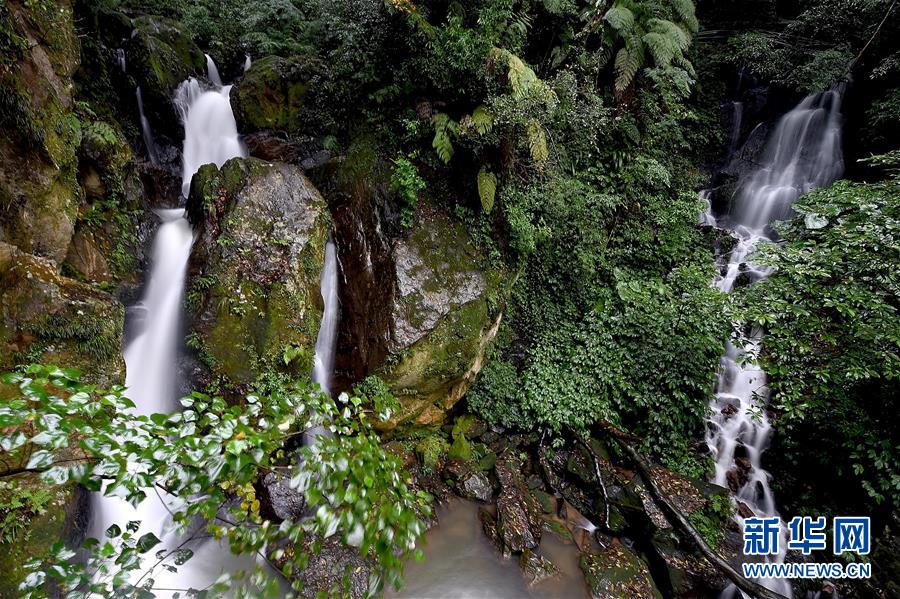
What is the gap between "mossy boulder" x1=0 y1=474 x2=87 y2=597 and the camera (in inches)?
117

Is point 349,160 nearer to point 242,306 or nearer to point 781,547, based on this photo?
point 242,306

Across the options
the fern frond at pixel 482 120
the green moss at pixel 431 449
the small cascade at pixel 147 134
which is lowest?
the green moss at pixel 431 449

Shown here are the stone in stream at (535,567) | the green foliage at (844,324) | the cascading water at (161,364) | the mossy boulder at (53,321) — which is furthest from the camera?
the stone in stream at (535,567)

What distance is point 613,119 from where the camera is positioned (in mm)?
7855

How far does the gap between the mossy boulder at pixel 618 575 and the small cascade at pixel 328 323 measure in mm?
4074

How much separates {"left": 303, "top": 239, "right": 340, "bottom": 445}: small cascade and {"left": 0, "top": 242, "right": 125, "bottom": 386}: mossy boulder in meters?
2.31

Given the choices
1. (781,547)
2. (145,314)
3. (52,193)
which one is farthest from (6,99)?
(781,547)

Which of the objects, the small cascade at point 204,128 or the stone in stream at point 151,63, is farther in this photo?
the small cascade at point 204,128

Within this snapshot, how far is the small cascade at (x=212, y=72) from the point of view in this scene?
27.5 feet

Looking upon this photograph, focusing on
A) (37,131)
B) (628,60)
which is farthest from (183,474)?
(628,60)

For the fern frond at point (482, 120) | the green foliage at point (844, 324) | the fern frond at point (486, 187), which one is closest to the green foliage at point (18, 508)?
the fern frond at point (486, 187)

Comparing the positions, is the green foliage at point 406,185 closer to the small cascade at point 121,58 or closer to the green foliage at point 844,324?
the green foliage at point 844,324

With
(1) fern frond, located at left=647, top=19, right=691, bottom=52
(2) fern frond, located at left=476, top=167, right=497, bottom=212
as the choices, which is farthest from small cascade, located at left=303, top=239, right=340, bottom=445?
(1) fern frond, located at left=647, top=19, right=691, bottom=52

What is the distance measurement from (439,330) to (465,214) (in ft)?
6.77
